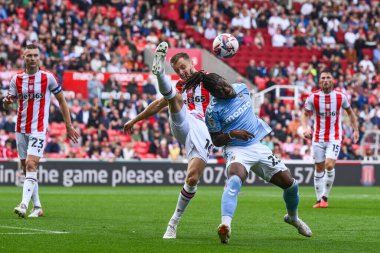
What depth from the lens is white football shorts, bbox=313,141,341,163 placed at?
20.5m

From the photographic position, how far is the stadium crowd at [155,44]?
32.2 meters

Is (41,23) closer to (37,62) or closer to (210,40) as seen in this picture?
(210,40)

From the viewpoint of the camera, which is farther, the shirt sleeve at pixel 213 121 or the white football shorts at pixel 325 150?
the white football shorts at pixel 325 150

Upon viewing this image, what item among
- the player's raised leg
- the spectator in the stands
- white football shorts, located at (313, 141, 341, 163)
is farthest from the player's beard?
the spectator in the stands

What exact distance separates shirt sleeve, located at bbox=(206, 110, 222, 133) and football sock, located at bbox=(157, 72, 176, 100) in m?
0.53

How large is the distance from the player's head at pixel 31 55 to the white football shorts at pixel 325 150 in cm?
723

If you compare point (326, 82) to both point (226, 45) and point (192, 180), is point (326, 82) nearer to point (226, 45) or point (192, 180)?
point (226, 45)

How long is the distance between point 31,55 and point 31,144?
1.38m

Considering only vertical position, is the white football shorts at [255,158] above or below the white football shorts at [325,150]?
above

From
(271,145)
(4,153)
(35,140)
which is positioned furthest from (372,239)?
(271,145)

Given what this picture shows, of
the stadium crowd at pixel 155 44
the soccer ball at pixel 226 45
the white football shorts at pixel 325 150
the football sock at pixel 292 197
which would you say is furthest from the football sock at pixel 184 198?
the stadium crowd at pixel 155 44

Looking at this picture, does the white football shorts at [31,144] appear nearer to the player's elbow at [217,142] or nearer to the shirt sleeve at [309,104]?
the player's elbow at [217,142]

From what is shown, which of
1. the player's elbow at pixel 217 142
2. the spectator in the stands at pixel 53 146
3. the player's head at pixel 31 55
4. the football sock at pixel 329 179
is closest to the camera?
the player's elbow at pixel 217 142

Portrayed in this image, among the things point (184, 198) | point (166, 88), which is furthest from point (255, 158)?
point (166, 88)
